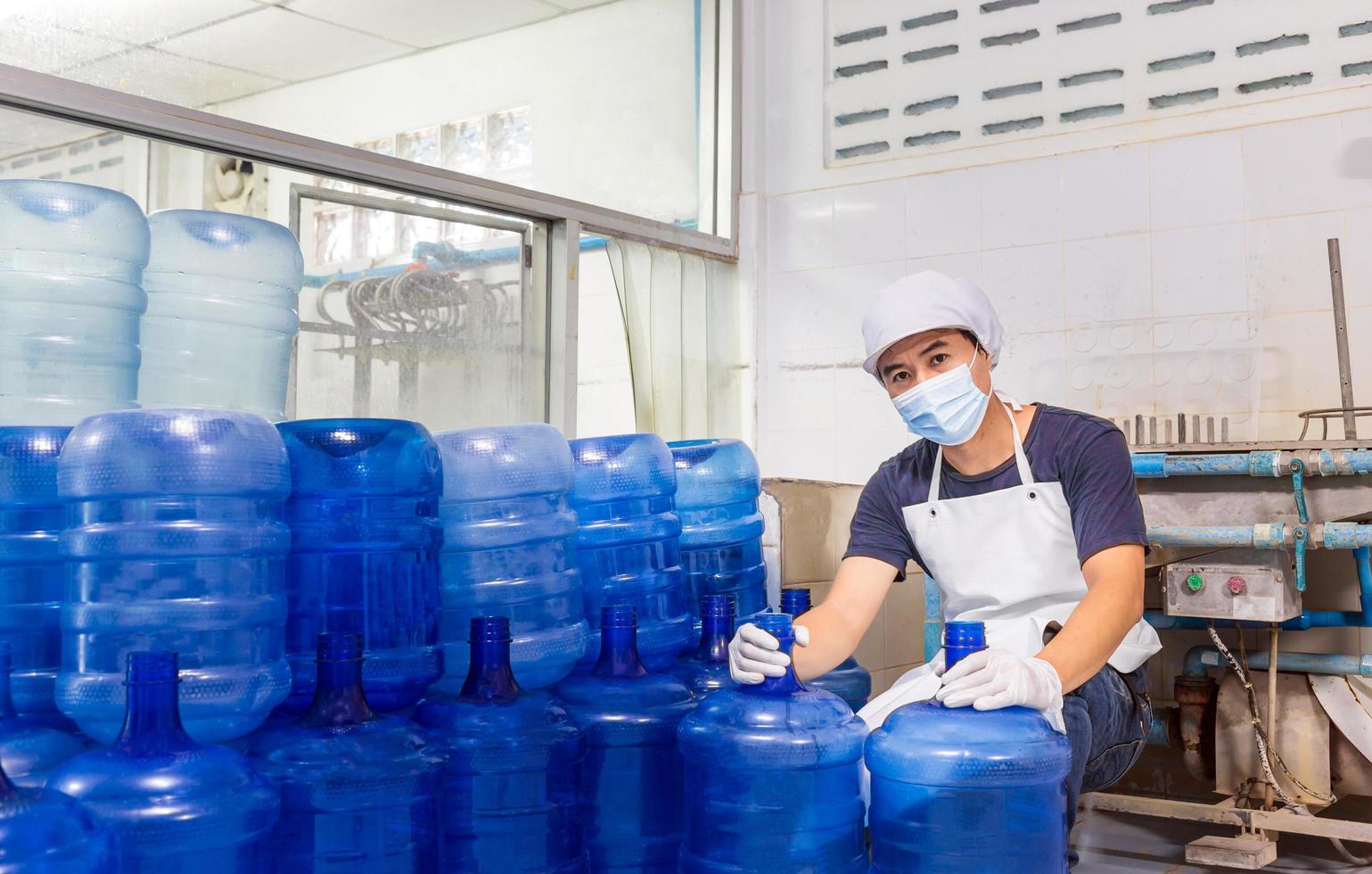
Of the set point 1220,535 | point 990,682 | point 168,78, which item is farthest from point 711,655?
point 168,78

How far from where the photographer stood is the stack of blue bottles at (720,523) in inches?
93.2

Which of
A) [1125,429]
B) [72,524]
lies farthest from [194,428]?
[1125,429]

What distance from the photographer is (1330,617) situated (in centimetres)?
310

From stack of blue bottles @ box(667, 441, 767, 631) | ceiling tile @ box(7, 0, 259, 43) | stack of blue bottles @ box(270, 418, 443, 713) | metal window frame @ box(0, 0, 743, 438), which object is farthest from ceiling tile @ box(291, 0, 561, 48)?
stack of blue bottles @ box(270, 418, 443, 713)

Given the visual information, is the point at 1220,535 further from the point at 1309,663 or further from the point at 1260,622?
the point at 1309,663

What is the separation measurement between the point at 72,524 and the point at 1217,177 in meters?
3.35

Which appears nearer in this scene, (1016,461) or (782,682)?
(782,682)

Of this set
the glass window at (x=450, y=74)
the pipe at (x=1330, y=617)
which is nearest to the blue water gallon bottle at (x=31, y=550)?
the glass window at (x=450, y=74)

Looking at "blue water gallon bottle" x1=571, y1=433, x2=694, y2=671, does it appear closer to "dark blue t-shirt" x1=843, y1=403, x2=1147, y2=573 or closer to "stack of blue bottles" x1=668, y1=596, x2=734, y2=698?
"stack of blue bottles" x1=668, y1=596, x2=734, y2=698

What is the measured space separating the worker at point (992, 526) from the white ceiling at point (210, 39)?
1789 millimetres

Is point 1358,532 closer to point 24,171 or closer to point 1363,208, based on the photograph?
point 1363,208

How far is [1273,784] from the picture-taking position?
2.85 meters

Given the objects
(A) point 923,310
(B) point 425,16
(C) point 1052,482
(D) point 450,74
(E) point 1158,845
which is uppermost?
(B) point 425,16

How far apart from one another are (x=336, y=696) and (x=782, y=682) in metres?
0.60
